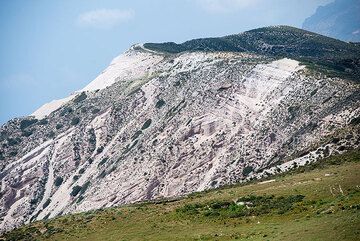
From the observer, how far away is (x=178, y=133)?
359 ft

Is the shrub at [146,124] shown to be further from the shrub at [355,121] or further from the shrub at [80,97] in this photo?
the shrub at [355,121]

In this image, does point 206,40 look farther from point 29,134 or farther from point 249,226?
point 249,226

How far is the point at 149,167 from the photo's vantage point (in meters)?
105

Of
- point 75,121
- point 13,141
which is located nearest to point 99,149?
point 75,121

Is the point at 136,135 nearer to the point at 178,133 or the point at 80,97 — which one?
the point at 178,133

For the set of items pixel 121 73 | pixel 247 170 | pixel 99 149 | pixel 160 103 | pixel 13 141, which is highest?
pixel 121 73

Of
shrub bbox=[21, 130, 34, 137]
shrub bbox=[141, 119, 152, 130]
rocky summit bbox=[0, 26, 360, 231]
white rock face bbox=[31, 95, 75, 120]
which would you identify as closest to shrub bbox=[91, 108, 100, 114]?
rocky summit bbox=[0, 26, 360, 231]

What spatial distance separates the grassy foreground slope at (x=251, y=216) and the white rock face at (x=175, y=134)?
1906cm

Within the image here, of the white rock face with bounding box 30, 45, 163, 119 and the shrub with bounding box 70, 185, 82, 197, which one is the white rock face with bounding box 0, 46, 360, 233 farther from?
the white rock face with bounding box 30, 45, 163, 119

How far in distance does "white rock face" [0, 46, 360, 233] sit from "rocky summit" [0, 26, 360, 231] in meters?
0.33

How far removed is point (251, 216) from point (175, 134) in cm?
6731

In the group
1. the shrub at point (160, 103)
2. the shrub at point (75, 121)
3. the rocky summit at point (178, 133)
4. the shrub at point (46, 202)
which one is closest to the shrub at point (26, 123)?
the rocky summit at point (178, 133)

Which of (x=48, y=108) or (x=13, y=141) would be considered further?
(x=48, y=108)

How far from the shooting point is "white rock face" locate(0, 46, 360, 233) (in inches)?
3410
